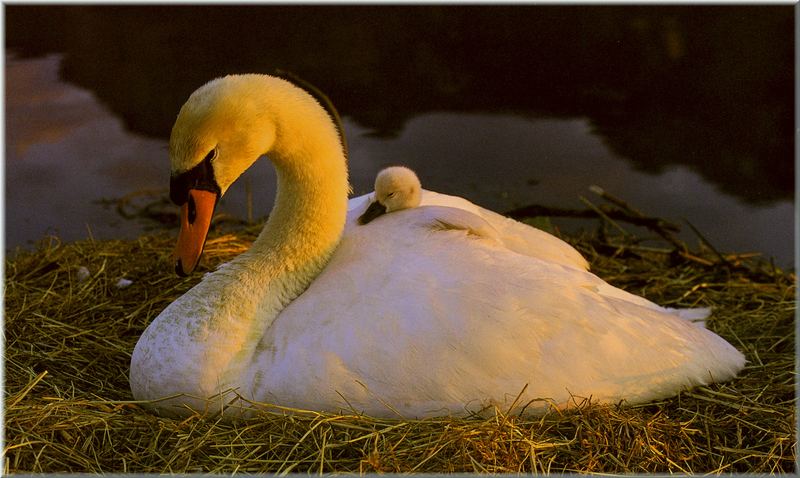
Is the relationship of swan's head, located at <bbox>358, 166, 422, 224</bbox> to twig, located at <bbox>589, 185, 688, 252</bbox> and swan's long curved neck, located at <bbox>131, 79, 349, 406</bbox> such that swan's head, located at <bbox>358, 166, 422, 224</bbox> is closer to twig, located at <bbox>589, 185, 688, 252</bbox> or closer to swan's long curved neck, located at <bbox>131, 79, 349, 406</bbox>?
swan's long curved neck, located at <bbox>131, 79, 349, 406</bbox>

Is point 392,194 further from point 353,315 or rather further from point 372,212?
point 353,315

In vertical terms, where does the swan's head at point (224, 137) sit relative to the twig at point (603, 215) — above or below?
above

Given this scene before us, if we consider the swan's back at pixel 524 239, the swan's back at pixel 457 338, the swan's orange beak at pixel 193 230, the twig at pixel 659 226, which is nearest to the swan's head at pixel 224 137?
the swan's orange beak at pixel 193 230

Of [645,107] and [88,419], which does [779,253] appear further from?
[88,419]

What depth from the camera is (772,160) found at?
776cm

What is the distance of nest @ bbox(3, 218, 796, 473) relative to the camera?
3133 millimetres

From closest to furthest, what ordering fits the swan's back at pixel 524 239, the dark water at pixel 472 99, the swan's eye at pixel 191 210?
the swan's eye at pixel 191 210 < the swan's back at pixel 524 239 < the dark water at pixel 472 99

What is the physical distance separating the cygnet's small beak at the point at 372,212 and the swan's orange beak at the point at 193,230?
0.98 metres

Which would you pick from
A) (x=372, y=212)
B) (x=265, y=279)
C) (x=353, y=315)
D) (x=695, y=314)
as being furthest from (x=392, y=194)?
(x=695, y=314)

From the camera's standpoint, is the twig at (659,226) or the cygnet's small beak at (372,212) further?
the twig at (659,226)

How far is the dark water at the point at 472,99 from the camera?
7.04 metres

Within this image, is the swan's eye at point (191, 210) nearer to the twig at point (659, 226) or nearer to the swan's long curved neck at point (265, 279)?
the swan's long curved neck at point (265, 279)

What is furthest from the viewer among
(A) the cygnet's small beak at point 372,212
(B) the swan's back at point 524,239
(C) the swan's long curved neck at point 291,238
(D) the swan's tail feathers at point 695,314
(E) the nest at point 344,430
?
(D) the swan's tail feathers at point 695,314

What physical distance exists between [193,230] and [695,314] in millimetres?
2426
